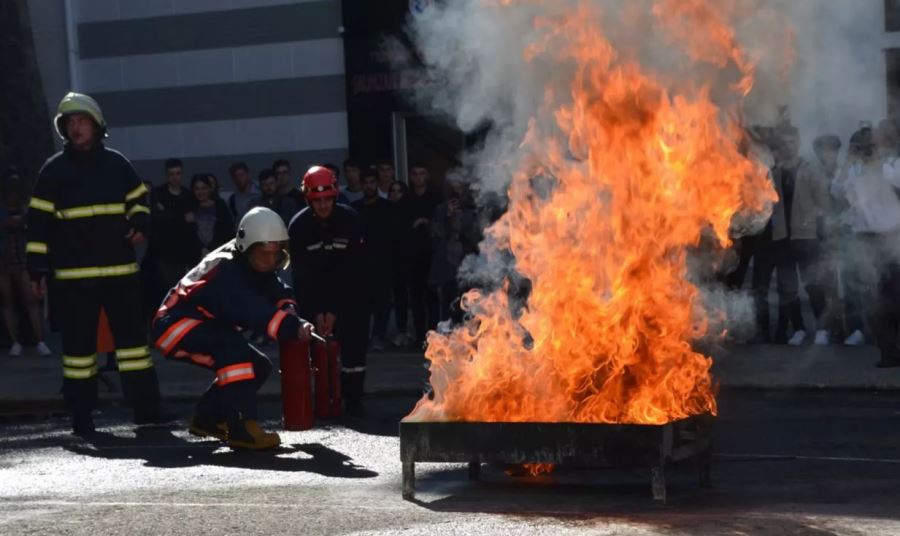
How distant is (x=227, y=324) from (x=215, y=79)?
9.94 meters

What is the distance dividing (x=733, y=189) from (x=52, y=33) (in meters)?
13.8

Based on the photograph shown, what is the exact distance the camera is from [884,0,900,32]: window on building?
1537 centimetres

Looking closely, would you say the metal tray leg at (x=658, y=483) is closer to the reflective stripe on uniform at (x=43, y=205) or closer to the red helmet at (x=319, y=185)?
the red helmet at (x=319, y=185)

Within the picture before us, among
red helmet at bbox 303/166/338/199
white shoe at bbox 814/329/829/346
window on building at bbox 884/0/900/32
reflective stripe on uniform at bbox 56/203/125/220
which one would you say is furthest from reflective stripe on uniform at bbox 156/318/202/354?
window on building at bbox 884/0/900/32

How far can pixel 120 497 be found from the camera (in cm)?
847

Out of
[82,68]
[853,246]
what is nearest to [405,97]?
[82,68]

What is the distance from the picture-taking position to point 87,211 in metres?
11.1

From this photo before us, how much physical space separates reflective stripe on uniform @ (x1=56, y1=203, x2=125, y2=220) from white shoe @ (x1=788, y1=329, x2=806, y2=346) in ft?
20.1

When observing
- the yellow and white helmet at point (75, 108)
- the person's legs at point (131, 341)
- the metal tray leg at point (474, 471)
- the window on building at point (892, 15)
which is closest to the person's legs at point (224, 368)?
the person's legs at point (131, 341)

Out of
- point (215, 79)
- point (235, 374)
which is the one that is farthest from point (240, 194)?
point (235, 374)

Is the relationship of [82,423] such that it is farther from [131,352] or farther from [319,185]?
[319,185]

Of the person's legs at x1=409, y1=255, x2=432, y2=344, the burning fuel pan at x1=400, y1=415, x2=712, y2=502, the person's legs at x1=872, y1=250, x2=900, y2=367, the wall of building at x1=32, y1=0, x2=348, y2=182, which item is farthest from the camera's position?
the wall of building at x1=32, y1=0, x2=348, y2=182

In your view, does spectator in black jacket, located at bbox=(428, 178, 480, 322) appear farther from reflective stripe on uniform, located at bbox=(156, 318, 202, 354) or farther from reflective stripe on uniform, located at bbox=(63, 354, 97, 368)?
reflective stripe on uniform, located at bbox=(156, 318, 202, 354)

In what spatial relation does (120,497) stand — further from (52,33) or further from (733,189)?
(52,33)
